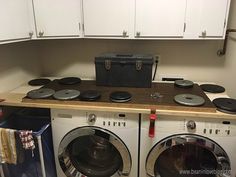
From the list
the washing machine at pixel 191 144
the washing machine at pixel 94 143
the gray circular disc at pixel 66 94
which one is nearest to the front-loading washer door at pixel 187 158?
the washing machine at pixel 191 144

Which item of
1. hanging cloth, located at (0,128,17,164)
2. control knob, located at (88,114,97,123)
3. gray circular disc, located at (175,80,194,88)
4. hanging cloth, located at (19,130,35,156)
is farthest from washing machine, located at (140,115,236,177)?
hanging cloth, located at (0,128,17,164)

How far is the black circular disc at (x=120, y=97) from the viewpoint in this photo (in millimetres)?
1516

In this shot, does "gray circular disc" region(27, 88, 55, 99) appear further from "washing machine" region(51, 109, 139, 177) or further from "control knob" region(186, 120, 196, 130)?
"control knob" region(186, 120, 196, 130)

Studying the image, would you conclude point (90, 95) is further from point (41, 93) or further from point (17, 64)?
point (17, 64)

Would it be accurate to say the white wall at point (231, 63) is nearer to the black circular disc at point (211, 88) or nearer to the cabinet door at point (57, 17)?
the black circular disc at point (211, 88)

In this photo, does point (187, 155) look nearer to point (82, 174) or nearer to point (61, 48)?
point (82, 174)

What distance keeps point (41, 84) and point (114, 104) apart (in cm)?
87

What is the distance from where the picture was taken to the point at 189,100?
4.87 feet

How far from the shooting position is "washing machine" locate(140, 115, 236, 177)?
1.40 meters

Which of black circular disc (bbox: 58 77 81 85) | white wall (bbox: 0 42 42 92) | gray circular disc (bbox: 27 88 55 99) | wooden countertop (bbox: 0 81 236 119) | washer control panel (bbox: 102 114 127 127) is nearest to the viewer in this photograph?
wooden countertop (bbox: 0 81 236 119)

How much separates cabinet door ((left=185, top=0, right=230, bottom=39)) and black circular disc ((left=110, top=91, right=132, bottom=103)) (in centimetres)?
68

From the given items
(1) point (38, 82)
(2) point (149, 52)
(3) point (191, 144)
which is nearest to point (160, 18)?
(2) point (149, 52)

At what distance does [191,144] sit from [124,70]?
79cm

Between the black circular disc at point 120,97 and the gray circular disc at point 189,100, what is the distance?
1.18 ft
